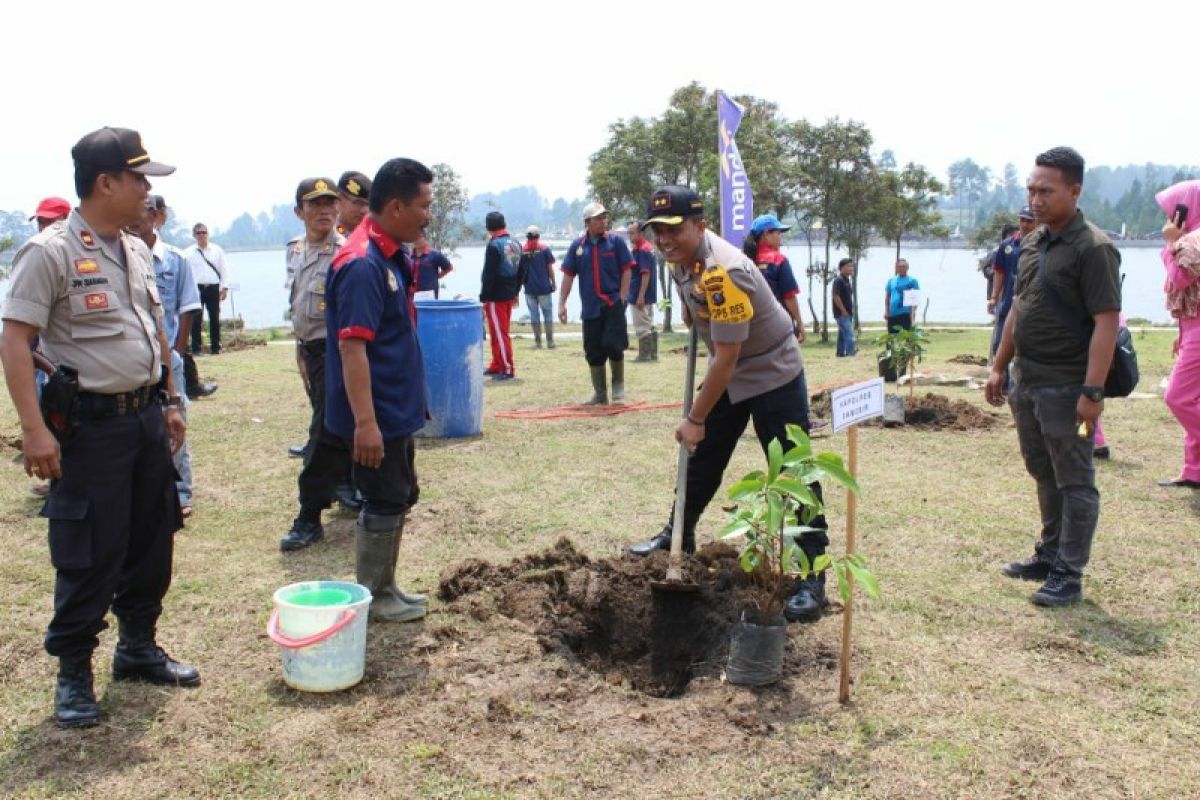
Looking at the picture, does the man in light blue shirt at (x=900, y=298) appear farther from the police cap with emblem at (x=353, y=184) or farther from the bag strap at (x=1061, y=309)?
the police cap with emblem at (x=353, y=184)

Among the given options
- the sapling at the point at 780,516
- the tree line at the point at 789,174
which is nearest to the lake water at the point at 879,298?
the tree line at the point at 789,174

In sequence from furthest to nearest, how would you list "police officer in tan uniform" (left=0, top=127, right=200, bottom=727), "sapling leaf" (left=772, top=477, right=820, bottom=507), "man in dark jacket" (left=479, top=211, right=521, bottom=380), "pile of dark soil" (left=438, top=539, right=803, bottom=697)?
1. "man in dark jacket" (left=479, top=211, right=521, bottom=380)
2. "pile of dark soil" (left=438, top=539, right=803, bottom=697)
3. "sapling leaf" (left=772, top=477, right=820, bottom=507)
4. "police officer in tan uniform" (left=0, top=127, right=200, bottom=727)

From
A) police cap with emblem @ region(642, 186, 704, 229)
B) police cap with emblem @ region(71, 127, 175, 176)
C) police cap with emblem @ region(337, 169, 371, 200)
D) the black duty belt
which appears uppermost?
police cap with emblem @ region(337, 169, 371, 200)

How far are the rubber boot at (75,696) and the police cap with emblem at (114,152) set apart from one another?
174 cm

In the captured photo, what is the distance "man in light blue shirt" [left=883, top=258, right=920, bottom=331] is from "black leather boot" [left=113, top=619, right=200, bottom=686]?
491 inches

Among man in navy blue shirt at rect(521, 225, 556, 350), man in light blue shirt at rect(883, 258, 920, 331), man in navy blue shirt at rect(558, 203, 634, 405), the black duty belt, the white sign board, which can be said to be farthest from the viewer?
man in navy blue shirt at rect(521, 225, 556, 350)

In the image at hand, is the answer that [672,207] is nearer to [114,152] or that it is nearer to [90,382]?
[114,152]

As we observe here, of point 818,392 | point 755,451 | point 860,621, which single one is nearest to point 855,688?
point 860,621

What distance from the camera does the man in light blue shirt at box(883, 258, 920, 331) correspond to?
1444 centimetres

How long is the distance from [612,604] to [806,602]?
92 centimetres

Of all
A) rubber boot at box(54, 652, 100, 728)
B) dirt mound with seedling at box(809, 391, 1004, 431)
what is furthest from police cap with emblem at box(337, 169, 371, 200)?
dirt mound with seedling at box(809, 391, 1004, 431)

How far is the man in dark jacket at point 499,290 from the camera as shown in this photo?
12312 mm

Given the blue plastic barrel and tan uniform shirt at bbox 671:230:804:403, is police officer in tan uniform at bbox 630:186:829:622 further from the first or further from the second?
the blue plastic barrel

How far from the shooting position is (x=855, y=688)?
12.1 ft
